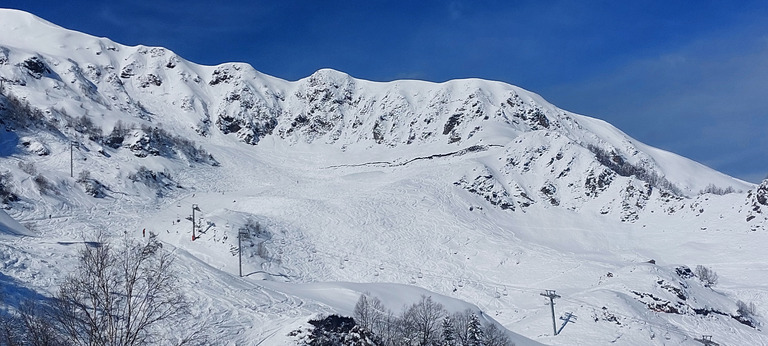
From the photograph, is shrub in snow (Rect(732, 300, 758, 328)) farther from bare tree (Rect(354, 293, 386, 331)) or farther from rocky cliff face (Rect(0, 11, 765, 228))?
bare tree (Rect(354, 293, 386, 331))

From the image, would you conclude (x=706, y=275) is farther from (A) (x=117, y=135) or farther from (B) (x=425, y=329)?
(A) (x=117, y=135)

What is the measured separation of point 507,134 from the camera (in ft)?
388

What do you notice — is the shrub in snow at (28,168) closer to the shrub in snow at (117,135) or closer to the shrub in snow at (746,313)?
the shrub in snow at (117,135)

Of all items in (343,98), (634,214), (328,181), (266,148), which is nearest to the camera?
(634,214)

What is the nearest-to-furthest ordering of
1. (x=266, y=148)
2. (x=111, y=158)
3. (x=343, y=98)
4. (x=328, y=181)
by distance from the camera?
(x=111, y=158) < (x=328, y=181) < (x=266, y=148) < (x=343, y=98)

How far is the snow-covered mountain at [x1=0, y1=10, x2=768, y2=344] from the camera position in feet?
146

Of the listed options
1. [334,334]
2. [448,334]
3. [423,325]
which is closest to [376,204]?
[423,325]

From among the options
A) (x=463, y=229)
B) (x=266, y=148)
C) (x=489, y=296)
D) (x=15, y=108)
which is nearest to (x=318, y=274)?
(x=489, y=296)

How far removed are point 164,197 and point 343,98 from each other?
76415 millimetres

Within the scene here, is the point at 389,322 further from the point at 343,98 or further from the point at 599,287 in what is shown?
the point at 343,98

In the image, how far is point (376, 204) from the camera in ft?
259

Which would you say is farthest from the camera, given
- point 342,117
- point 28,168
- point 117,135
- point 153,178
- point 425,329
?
point 342,117

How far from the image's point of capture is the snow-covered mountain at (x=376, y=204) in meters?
44.6

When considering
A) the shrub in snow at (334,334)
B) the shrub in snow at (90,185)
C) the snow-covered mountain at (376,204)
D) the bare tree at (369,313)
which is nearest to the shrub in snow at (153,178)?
the snow-covered mountain at (376,204)
